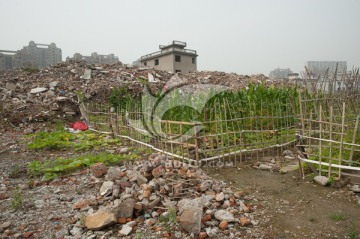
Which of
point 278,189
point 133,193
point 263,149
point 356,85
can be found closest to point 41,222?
point 133,193

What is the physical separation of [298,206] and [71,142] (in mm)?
6168

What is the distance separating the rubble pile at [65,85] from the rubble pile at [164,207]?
8.10m

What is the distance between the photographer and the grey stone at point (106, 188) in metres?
4.00

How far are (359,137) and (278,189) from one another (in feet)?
6.27

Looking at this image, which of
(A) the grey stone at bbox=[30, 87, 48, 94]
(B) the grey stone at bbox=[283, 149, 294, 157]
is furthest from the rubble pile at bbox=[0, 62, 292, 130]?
(B) the grey stone at bbox=[283, 149, 294, 157]

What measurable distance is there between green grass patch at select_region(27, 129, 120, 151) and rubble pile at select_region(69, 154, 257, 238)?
9.47ft

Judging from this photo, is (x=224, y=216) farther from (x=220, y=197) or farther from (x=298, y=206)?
(x=298, y=206)

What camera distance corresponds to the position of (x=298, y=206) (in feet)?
11.7

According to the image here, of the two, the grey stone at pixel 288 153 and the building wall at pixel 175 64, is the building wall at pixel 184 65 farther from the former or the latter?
the grey stone at pixel 288 153

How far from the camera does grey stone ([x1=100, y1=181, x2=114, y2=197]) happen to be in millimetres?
4004

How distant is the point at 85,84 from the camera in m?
14.0

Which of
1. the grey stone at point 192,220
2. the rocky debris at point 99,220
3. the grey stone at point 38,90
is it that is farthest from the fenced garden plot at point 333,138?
the grey stone at point 38,90

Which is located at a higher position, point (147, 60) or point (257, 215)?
point (147, 60)

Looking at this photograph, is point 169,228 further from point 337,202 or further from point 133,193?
point 337,202
